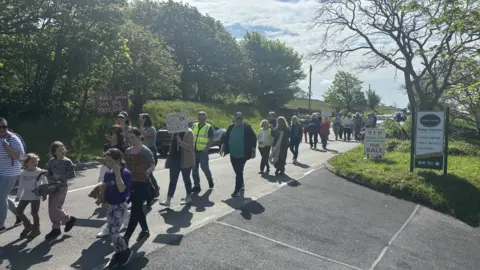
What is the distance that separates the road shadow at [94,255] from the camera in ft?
17.1

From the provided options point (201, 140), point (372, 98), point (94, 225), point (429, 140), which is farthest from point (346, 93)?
point (94, 225)

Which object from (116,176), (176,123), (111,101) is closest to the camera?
(116,176)

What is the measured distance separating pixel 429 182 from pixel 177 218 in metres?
6.99

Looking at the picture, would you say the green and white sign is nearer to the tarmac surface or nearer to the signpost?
the signpost

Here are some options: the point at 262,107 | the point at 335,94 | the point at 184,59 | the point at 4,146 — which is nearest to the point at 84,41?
the point at 4,146

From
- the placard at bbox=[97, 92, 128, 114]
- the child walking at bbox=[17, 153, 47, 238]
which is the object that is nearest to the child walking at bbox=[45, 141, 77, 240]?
the child walking at bbox=[17, 153, 47, 238]

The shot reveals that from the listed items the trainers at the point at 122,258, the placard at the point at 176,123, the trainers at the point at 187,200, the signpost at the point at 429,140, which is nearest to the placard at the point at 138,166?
the trainers at the point at 122,258

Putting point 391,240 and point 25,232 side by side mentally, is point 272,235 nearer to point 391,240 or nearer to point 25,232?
point 391,240

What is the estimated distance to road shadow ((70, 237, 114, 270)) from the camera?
5.21 meters

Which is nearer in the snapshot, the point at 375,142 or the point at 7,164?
the point at 7,164

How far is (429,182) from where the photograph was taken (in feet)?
36.8

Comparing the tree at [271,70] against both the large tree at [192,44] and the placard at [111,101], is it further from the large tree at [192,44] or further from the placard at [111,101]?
the placard at [111,101]

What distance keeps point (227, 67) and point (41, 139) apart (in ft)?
118

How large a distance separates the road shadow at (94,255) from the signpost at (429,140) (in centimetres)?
917
